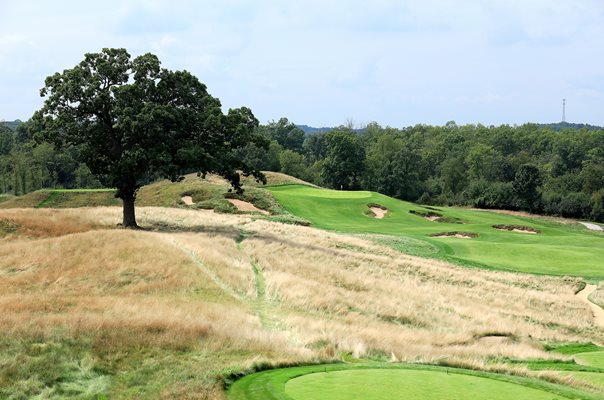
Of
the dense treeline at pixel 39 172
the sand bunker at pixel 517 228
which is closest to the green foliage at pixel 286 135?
the dense treeline at pixel 39 172

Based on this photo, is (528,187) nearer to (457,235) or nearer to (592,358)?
(457,235)

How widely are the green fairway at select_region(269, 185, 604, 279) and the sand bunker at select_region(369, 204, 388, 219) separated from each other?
2.12 ft

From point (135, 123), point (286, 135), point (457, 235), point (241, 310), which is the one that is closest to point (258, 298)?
point (241, 310)

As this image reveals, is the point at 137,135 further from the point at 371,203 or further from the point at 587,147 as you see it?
the point at 587,147

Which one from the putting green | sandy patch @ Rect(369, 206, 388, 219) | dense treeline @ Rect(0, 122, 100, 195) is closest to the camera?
the putting green

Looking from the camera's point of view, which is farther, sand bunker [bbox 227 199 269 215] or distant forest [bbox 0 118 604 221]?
distant forest [bbox 0 118 604 221]

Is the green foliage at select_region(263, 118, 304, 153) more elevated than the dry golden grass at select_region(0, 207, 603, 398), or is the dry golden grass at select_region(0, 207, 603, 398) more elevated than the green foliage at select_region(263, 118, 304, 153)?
the green foliage at select_region(263, 118, 304, 153)

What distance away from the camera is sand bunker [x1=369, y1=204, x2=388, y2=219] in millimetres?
65000

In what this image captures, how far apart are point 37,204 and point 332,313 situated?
54.7 m

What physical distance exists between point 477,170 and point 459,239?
7805 cm

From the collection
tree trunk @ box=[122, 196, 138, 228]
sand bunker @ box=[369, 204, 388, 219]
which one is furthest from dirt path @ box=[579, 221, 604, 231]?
tree trunk @ box=[122, 196, 138, 228]

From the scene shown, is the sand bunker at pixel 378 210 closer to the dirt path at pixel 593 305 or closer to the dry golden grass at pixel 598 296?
the dirt path at pixel 593 305

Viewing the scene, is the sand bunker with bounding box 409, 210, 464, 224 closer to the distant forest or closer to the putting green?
the distant forest

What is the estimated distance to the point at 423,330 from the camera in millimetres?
21406
